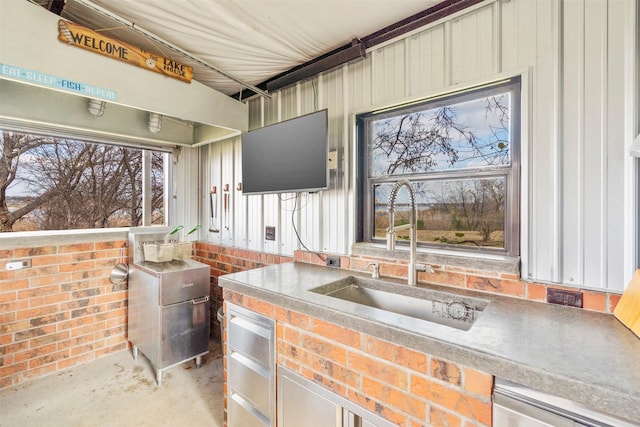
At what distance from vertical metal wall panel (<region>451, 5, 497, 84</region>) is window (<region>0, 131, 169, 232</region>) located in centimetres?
319

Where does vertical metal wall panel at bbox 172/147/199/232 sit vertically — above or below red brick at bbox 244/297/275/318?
above

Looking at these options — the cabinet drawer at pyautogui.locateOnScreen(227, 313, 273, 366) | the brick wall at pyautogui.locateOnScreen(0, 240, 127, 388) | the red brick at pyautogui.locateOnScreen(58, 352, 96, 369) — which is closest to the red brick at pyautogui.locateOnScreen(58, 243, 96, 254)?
the brick wall at pyautogui.locateOnScreen(0, 240, 127, 388)

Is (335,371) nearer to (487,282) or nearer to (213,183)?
(487,282)

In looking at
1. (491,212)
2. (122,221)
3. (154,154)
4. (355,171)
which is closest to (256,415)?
(355,171)

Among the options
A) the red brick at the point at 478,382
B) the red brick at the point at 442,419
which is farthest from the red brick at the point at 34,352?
the red brick at the point at 478,382

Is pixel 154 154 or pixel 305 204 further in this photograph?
pixel 154 154

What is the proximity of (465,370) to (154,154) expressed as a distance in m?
3.61

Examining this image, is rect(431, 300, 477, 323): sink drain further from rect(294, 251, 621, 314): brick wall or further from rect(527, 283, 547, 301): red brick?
rect(527, 283, 547, 301): red brick

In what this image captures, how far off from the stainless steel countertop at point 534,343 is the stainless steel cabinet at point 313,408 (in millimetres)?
350

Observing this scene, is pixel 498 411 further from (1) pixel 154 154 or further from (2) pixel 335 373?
(1) pixel 154 154

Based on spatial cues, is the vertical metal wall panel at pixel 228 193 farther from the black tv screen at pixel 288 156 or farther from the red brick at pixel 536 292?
the red brick at pixel 536 292

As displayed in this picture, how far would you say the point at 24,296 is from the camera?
238cm

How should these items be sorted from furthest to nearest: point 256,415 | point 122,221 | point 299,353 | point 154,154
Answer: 1. point 154,154
2. point 122,221
3. point 256,415
4. point 299,353

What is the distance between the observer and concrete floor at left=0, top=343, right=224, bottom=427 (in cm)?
201
